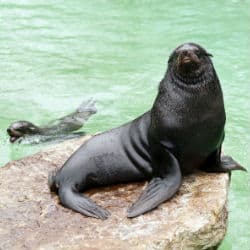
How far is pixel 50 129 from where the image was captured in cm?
718

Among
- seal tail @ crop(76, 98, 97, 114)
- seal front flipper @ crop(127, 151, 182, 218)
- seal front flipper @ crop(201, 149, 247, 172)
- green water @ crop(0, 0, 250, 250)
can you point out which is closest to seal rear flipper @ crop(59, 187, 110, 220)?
seal front flipper @ crop(127, 151, 182, 218)

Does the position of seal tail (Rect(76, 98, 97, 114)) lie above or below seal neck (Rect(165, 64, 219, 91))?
below

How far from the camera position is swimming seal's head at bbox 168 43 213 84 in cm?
450

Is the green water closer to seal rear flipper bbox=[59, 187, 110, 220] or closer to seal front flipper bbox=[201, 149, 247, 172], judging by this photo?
seal front flipper bbox=[201, 149, 247, 172]

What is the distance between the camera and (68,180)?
15.4 feet

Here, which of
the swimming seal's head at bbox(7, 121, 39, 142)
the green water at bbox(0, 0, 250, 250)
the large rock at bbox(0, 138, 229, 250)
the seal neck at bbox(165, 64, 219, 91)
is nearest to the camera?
the large rock at bbox(0, 138, 229, 250)

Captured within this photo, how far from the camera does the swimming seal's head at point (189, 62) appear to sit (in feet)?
14.8

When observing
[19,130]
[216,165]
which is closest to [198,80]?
[216,165]

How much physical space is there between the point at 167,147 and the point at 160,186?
0.28 metres

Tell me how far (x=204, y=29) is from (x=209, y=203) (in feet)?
21.6

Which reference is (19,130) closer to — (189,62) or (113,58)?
(189,62)

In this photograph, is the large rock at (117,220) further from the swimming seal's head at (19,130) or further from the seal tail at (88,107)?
the seal tail at (88,107)

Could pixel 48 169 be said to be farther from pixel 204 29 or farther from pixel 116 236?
pixel 204 29

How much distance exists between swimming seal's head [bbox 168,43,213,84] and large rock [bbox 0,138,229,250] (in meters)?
0.70
